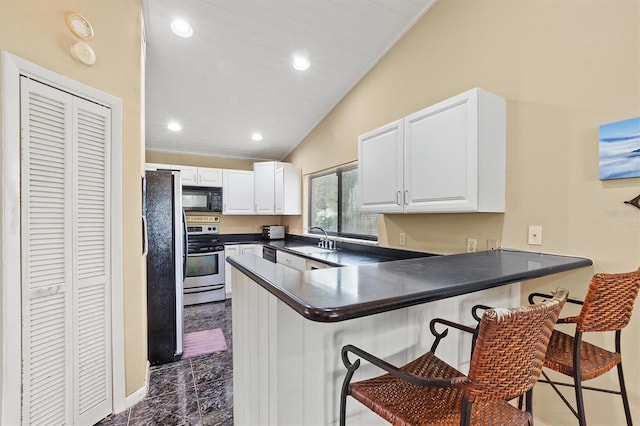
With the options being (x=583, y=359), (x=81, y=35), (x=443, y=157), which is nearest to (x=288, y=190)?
(x=443, y=157)

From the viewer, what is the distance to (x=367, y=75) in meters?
3.12

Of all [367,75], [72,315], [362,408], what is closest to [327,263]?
[362,408]

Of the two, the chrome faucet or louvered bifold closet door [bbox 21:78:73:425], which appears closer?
louvered bifold closet door [bbox 21:78:73:425]

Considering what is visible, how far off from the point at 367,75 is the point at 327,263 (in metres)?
2.03

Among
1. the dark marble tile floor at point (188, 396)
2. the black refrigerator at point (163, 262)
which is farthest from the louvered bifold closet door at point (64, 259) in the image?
the black refrigerator at point (163, 262)

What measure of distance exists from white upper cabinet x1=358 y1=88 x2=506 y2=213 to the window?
984 mm

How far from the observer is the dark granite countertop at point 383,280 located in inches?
31.0

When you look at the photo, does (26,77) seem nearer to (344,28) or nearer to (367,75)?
(344,28)

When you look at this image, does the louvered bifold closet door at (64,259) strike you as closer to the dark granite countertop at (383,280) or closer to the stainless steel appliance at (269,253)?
the dark granite countertop at (383,280)

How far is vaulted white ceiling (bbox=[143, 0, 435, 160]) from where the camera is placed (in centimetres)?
238

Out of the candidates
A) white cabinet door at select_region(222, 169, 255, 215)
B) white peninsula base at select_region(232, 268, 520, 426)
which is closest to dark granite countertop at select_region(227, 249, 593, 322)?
white peninsula base at select_region(232, 268, 520, 426)

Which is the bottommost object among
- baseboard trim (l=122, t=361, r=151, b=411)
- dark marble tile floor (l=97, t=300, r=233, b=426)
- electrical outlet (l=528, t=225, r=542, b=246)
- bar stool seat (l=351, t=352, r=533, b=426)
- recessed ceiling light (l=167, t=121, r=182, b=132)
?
dark marble tile floor (l=97, t=300, r=233, b=426)

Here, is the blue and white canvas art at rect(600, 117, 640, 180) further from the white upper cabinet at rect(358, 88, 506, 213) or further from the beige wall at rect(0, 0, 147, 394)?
the beige wall at rect(0, 0, 147, 394)

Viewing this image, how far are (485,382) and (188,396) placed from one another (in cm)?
214
